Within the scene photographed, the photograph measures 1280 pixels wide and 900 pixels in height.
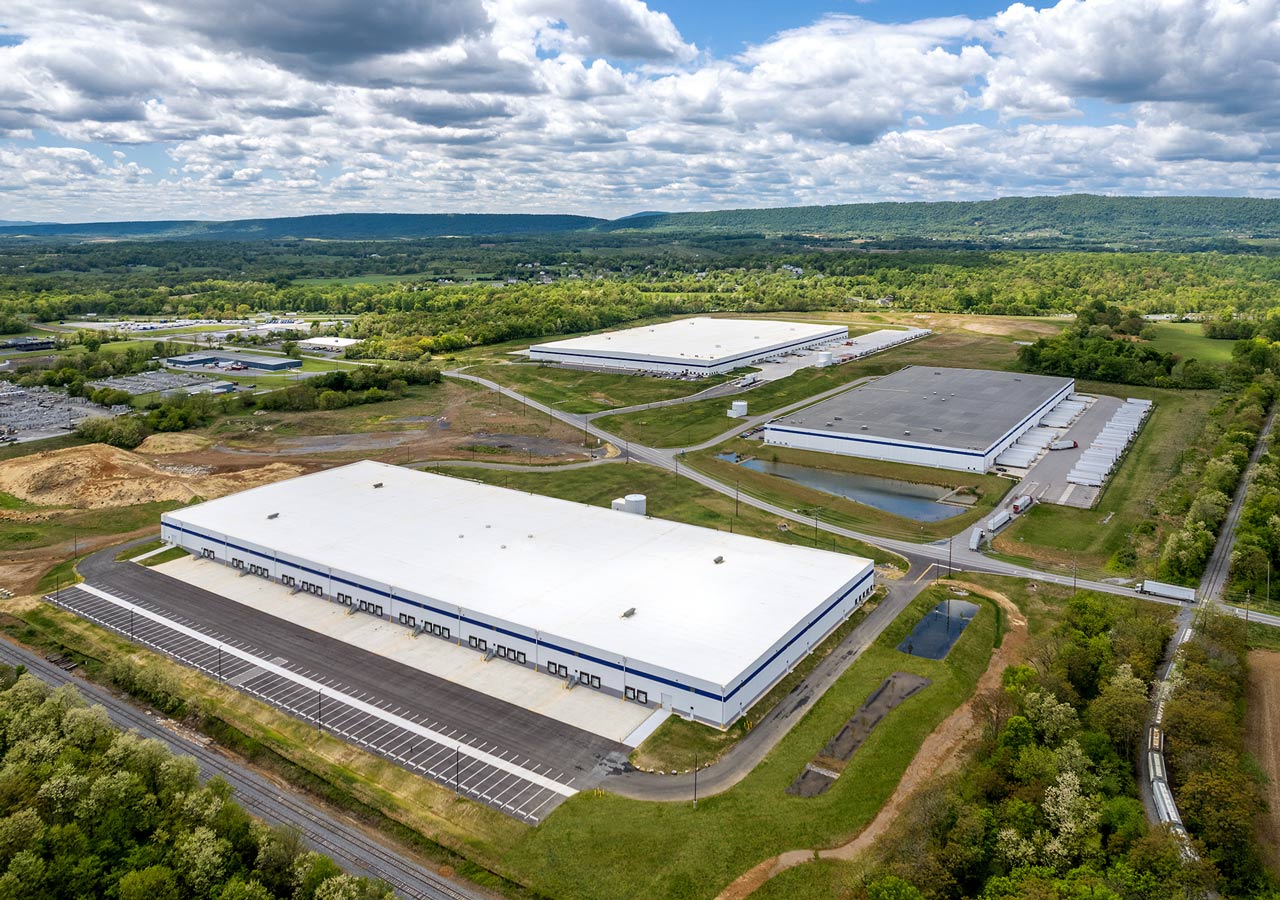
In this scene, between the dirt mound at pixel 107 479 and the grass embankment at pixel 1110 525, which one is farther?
the dirt mound at pixel 107 479

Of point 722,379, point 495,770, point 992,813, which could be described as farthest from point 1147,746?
point 722,379

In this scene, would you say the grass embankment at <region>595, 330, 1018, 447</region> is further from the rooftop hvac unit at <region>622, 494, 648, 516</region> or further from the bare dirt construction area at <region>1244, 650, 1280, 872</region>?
the bare dirt construction area at <region>1244, 650, 1280, 872</region>

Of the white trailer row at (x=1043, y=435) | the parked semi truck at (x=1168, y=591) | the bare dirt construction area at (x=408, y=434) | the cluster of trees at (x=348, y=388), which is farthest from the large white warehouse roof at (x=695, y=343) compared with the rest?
the parked semi truck at (x=1168, y=591)

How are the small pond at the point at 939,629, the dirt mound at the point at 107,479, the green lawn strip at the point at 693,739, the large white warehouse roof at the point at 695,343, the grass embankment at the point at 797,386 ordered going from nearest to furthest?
the green lawn strip at the point at 693,739 < the small pond at the point at 939,629 < the dirt mound at the point at 107,479 < the grass embankment at the point at 797,386 < the large white warehouse roof at the point at 695,343

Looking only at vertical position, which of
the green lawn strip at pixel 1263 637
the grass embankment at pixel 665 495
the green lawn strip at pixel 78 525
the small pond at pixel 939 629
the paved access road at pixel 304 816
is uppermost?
the green lawn strip at pixel 78 525

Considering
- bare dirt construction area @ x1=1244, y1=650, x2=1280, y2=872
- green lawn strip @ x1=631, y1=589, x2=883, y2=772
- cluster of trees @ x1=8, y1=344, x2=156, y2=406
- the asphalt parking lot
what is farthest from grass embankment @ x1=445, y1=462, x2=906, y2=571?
cluster of trees @ x1=8, y1=344, x2=156, y2=406

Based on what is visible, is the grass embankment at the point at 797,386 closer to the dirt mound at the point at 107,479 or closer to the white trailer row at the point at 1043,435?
the white trailer row at the point at 1043,435
